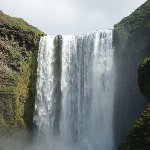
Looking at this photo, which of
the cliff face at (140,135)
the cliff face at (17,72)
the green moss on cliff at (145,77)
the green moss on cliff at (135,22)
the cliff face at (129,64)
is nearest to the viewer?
the cliff face at (140,135)

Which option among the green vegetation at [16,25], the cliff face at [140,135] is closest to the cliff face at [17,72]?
the green vegetation at [16,25]

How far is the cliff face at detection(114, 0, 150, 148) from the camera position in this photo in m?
39.8

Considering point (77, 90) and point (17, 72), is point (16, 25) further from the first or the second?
point (77, 90)

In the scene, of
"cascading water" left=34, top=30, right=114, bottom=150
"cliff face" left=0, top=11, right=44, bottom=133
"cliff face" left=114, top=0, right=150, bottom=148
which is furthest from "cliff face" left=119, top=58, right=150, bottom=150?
"cliff face" left=0, top=11, right=44, bottom=133

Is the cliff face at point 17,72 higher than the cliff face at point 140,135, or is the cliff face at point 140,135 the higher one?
the cliff face at point 17,72

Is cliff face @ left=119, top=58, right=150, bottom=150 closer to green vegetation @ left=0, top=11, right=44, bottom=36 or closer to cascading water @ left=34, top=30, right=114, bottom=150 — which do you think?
cascading water @ left=34, top=30, right=114, bottom=150

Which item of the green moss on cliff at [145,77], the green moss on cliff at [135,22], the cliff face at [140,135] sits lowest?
the cliff face at [140,135]

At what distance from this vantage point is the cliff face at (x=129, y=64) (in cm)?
3975

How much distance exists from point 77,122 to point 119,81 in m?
5.61

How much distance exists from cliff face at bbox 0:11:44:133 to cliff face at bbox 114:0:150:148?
871 centimetres

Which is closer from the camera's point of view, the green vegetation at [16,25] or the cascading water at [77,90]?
the cascading water at [77,90]

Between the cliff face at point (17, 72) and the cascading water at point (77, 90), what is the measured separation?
2.90ft

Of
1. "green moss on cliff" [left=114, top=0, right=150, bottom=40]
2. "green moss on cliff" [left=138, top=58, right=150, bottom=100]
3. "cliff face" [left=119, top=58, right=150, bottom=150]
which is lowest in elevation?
"cliff face" [left=119, top=58, right=150, bottom=150]

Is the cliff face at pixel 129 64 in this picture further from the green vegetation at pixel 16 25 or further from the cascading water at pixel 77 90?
the green vegetation at pixel 16 25
